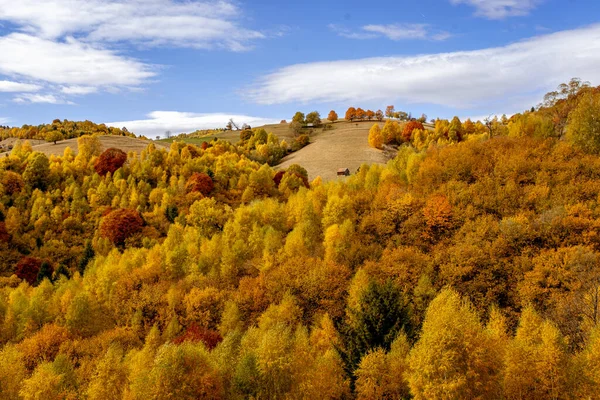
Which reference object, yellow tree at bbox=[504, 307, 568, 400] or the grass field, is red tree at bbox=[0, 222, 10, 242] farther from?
yellow tree at bbox=[504, 307, 568, 400]

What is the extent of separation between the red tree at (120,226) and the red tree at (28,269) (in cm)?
1498

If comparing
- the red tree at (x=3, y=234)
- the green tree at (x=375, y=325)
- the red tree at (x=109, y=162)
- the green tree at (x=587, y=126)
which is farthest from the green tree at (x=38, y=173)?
the green tree at (x=587, y=126)

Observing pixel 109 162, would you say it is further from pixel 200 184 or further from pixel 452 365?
pixel 452 365

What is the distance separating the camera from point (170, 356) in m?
40.6

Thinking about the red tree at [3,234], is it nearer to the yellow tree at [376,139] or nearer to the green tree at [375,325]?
the green tree at [375,325]

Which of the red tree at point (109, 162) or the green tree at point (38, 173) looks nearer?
the green tree at point (38, 173)

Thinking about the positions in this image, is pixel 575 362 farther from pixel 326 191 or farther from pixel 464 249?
pixel 326 191

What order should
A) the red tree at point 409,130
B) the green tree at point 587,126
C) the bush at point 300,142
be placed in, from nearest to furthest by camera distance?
the green tree at point 587,126 < the red tree at point 409,130 < the bush at point 300,142

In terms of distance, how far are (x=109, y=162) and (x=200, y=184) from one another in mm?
33677

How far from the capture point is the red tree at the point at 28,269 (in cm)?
9238

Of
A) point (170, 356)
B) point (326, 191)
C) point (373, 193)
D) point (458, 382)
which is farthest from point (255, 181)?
point (458, 382)

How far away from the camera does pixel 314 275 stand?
74250 millimetres

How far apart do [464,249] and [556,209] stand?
18176mm

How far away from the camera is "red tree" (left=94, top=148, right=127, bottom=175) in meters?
130
